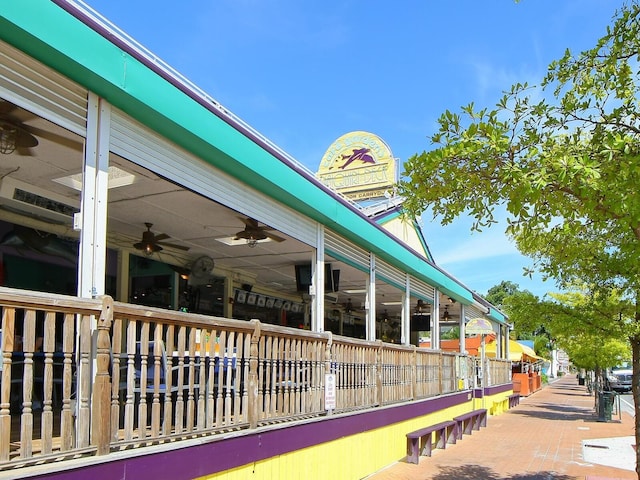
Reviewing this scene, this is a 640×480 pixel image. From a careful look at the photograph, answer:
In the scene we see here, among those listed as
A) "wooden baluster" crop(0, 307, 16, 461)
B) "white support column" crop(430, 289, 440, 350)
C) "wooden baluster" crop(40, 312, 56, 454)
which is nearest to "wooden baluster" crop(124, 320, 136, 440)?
"wooden baluster" crop(40, 312, 56, 454)

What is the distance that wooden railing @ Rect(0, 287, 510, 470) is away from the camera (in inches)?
134

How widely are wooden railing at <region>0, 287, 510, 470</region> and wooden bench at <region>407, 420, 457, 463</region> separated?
1.19 metres

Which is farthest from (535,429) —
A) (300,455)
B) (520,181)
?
(520,181)

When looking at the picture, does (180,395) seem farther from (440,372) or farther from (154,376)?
(440,372)

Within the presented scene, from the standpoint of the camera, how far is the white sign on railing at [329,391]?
23.2 feet

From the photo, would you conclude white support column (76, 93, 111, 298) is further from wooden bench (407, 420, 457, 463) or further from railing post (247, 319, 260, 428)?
wooden bench (407, 420, 457, 463)

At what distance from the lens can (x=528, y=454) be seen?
11133 millimetres

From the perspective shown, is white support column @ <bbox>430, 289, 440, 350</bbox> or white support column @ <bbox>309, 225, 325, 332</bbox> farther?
white support column @ <bbox>430, 289, 440, 350</bbox>

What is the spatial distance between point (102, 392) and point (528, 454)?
31.7 ft

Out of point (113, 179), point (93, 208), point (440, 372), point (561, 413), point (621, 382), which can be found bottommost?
point (621, 382)

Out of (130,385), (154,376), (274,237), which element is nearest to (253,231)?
(274,237)

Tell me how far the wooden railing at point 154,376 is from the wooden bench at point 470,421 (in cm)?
404

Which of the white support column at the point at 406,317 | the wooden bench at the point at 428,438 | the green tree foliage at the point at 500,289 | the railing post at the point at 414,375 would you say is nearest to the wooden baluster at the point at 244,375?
the wooden bench at the point at 428,438

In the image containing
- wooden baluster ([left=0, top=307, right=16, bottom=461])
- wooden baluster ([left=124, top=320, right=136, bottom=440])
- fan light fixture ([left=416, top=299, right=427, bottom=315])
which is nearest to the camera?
wooden baluster ([left=0, top=307, right=16, bottom=461])
